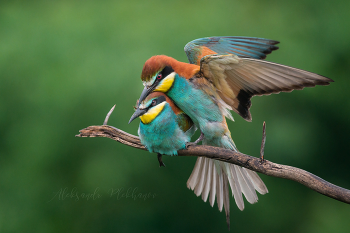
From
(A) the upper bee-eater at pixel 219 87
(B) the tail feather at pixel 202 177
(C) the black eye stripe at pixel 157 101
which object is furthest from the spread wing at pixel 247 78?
(B) the tail feather at pixel 202 177

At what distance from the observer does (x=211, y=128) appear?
1682 mm

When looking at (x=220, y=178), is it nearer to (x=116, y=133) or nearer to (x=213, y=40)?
(x=116, y=133)

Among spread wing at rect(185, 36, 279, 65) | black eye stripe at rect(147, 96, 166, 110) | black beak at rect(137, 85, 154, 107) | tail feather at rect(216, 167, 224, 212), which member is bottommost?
tail feather at rect(216, 167, 224, 212)

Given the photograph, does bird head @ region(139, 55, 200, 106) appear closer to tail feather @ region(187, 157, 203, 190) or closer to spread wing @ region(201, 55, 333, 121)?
spread wing @ region(201, 55, 333, 121)

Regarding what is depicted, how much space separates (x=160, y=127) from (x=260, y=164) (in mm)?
506

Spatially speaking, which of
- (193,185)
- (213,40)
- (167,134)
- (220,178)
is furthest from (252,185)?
(213,40)

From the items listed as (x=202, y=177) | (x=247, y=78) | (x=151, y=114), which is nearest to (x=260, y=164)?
(x=247, y=78)

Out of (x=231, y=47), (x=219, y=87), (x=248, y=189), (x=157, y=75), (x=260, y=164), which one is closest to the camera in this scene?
(x=260, y=164)

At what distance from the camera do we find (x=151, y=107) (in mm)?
1521

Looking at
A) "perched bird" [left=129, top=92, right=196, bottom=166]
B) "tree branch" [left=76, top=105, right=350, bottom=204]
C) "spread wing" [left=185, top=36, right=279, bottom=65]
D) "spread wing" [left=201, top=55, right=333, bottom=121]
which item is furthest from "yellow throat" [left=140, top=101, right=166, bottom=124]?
"spread wing" [left=185, top=36, right=279, bottom=65]

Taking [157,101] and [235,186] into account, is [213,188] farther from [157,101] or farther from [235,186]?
[157,101]

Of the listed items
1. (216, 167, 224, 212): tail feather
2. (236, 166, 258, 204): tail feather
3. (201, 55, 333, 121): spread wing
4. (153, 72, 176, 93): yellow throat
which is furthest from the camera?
(216, 167, 224, 212): tail feather

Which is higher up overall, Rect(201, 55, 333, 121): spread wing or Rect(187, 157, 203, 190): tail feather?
Rect(201, 55, 333, 121): spread wing

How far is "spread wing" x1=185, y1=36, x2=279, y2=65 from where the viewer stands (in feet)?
6.34
